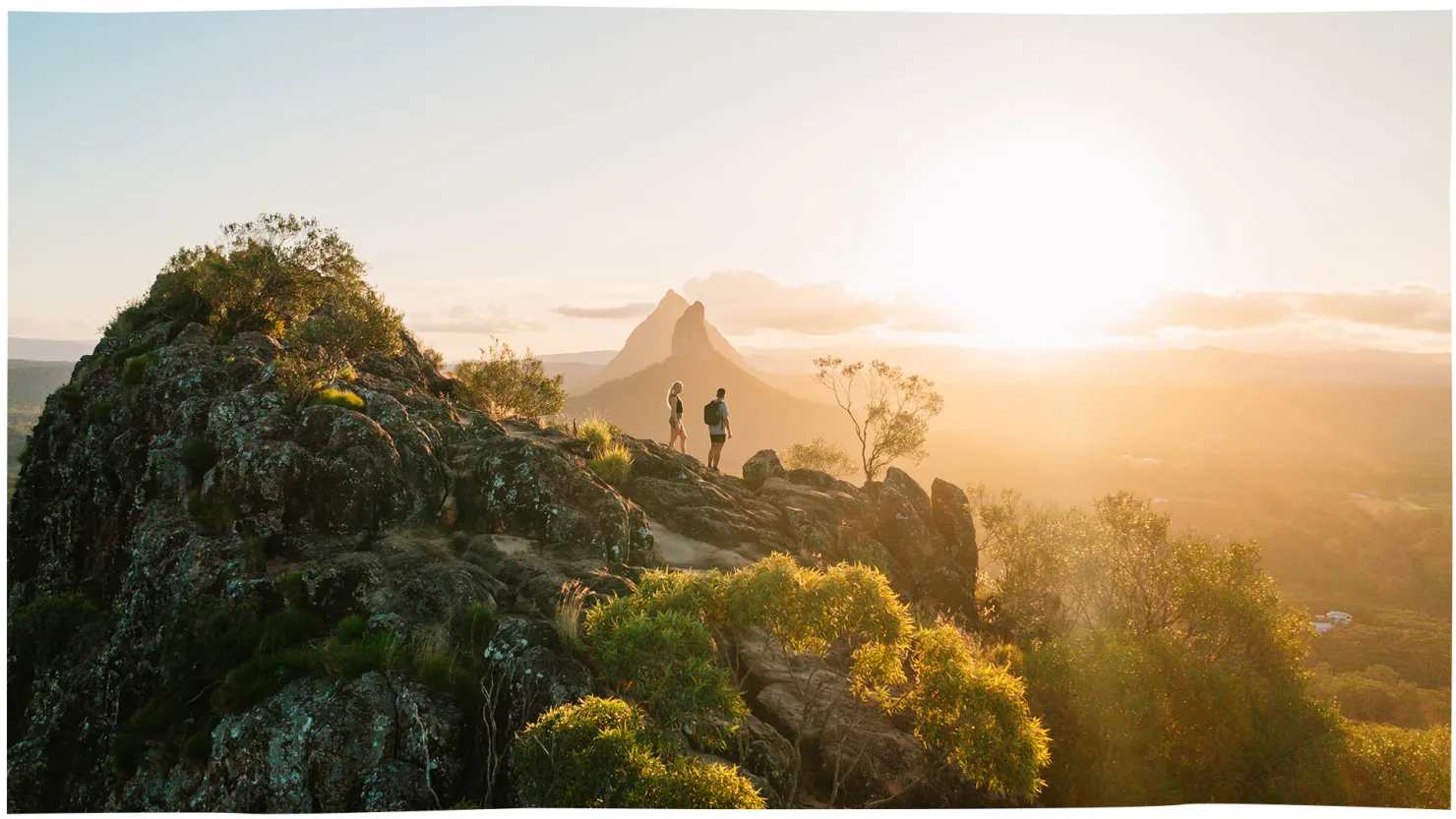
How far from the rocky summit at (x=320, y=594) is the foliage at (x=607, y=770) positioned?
4.24ft

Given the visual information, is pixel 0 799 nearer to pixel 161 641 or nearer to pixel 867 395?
pixel 161 641

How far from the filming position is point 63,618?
1772 centimetres

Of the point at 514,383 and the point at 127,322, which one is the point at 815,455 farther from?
the point at 127,322

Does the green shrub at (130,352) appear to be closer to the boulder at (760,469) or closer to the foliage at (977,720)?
the boulder at (760,469)

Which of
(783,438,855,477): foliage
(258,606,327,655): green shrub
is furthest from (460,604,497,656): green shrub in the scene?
(783,438,855,477): foliage

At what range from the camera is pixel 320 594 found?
13414 mm

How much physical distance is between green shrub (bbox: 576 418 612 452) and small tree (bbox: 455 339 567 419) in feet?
22.7

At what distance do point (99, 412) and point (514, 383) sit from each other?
14693mm

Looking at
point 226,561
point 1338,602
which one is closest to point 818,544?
point 226,561

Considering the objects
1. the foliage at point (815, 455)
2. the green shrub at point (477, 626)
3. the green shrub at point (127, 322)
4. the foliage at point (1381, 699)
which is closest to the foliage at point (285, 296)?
the green shrub at point (127, 322)

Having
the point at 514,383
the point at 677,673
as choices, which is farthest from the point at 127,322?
the point at 677,673

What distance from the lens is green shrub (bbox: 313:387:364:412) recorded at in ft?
58.0

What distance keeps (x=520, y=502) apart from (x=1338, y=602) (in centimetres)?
11027

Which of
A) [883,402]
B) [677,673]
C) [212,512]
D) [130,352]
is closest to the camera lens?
[677,673]
